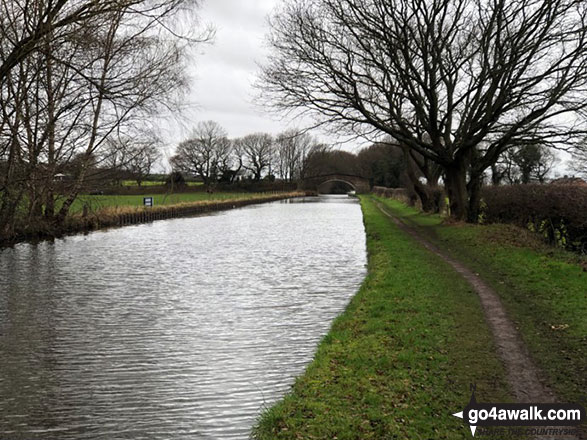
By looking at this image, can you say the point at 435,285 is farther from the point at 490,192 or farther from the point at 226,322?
the point at 490,192

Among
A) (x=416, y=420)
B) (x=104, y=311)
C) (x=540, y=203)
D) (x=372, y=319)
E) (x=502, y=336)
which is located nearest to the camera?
(x=416, y=420)

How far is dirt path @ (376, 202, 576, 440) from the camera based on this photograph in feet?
16.1

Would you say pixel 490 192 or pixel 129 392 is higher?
pixel 490 192

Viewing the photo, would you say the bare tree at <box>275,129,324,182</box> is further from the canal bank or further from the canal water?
the canal water

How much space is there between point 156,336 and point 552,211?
1227 centimetres

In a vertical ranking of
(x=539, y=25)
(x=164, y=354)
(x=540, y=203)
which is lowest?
(x=164, y=354)

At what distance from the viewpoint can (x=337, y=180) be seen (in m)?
101

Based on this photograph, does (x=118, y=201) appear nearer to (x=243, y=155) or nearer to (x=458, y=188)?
(x=458, y=188)

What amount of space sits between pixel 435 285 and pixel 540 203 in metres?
7.67

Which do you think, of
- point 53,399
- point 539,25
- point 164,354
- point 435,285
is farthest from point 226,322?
point 539,25

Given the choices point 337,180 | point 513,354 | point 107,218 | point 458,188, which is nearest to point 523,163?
point 458,188

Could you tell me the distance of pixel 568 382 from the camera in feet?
17.0

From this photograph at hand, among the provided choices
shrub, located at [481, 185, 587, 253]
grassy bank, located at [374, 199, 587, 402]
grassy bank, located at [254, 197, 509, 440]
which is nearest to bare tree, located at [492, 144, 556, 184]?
shrub, located at [481, 185, 587, 253]

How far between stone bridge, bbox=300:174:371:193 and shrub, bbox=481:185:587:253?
A: 7612 cm
